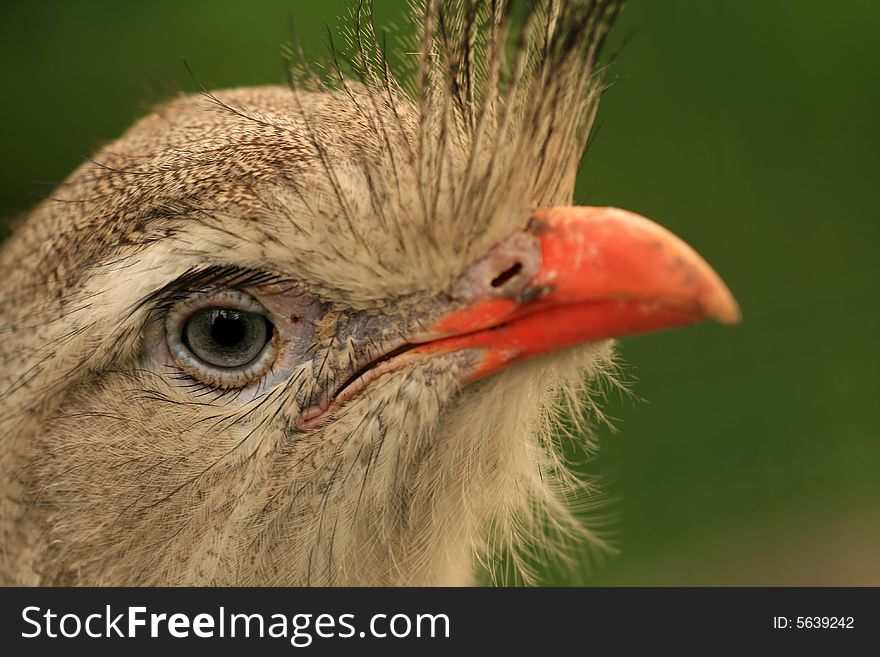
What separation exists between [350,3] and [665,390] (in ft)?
8.38

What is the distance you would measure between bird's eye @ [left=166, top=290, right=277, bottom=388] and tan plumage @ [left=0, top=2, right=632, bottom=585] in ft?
0.10

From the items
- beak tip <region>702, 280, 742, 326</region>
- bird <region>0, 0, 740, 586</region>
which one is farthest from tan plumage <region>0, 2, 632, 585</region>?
beak tip <region>702, 280, 742, 326</region>

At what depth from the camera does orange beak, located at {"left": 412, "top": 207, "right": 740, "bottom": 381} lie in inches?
54.2

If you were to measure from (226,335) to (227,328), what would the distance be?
0.04 ft

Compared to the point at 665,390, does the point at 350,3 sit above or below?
below

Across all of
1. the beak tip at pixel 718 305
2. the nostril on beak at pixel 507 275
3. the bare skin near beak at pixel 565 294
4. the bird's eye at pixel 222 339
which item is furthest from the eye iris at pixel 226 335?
the beak tip at pixel 718 305

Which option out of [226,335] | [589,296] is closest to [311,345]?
[226,335]

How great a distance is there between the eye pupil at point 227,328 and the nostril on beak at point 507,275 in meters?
0.41

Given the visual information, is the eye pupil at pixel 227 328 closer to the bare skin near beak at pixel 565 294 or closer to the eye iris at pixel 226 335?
the eye iris at pixel 226 335

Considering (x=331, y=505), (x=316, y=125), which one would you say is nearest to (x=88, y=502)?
(x=331, y=505)

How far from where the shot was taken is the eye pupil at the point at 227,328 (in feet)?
5.09

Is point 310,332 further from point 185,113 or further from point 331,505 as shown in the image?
point 185,113

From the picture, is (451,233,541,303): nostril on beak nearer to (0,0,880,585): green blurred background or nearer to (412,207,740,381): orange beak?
(412,207,740,381): orange beak

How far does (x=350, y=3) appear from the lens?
1.80 metres
